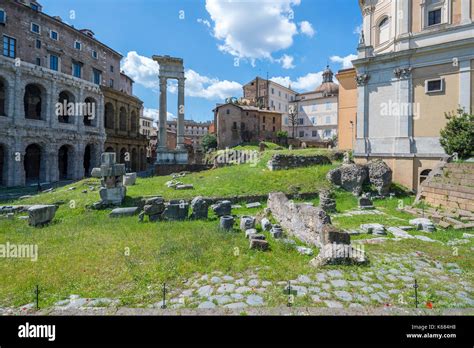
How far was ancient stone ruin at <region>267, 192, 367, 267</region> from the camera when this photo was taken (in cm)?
618

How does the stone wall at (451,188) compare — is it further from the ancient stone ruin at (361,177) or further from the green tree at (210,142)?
the green tree at (210,142)

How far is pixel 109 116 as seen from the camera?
37.5 m

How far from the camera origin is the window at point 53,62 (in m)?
29.6

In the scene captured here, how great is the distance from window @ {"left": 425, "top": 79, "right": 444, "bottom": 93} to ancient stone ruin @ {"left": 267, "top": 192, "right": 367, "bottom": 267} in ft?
56.2

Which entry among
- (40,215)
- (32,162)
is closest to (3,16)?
(32,162)

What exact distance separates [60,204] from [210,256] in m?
12.5

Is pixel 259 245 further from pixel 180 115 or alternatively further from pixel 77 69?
pixel 77 69

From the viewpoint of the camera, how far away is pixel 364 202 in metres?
14.1

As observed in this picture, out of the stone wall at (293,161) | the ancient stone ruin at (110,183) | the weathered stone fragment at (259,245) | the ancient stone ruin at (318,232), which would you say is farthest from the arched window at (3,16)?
the weathered stone fragment at (259,245)

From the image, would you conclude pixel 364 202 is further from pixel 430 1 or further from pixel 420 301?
pixel 430 1

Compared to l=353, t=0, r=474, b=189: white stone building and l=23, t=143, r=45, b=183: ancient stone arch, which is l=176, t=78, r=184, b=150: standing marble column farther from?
l=353, t=0, r=474, b=189: white stone building

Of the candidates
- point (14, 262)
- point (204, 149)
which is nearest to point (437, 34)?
point (14, 262)

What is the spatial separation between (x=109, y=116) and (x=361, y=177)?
35.8 meters

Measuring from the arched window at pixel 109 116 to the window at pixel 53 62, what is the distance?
8023 millimetres
